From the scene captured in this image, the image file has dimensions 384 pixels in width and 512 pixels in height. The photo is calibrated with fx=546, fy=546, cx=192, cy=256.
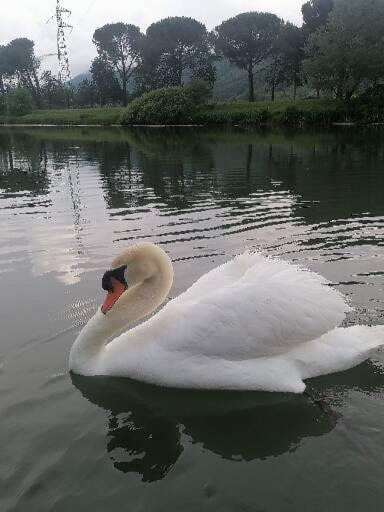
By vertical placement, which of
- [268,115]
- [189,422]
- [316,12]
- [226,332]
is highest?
[316,12]

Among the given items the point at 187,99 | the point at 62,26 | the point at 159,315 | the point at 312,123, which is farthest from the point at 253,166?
the point at 62,26

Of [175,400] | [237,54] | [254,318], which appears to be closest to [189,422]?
[175,400]

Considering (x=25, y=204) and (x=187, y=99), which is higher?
(x=187, y=99)

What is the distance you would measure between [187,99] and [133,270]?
6308 cm

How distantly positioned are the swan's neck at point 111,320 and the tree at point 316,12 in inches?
2924

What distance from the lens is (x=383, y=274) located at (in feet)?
26.7

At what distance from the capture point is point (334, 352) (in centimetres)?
540

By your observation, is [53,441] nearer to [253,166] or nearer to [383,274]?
[383,274]

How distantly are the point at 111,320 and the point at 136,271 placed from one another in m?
0.57

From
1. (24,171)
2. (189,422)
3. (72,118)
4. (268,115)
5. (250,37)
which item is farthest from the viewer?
(250,37)

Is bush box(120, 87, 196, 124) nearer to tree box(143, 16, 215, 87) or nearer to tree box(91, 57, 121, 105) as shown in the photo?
tree box(143, 16, 215, 87)

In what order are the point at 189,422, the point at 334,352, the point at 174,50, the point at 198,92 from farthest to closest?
the point at 174,50
the point at 198,92
the point at 334,352
the point at 189,422

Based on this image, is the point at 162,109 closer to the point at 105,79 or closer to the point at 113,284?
the point at 105,79

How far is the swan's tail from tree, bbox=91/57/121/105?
9294cm
